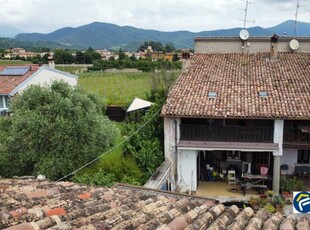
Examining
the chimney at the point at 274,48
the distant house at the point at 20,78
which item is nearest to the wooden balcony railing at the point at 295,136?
the chimney at the point at 274,48

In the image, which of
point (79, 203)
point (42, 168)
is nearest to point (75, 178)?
point (42, 168)

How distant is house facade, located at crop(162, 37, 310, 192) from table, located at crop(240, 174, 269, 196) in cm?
49

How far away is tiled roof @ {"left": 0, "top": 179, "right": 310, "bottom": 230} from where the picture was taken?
4.86 meters

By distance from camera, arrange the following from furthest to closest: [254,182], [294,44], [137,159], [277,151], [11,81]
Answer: [11,81] < [294,44] < [254,182] < [277,151] < [137,159]

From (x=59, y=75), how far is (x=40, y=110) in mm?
21222

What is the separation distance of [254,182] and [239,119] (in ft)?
10.6

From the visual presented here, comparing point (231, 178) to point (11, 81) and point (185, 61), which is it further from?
point (11, 81)

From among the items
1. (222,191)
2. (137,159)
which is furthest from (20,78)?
(222,191)

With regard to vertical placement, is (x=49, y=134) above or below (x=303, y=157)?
above

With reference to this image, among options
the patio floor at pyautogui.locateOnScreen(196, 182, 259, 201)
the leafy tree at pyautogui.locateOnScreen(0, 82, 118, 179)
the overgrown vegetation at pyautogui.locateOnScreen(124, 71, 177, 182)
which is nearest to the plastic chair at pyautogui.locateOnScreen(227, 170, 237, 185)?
the patio floor at pyautogui.locateOnScreen(196, 182, 259, 201)

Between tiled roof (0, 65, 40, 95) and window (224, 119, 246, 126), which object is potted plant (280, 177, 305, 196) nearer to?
window (224, 119, 246, 126)

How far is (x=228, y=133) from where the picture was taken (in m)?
17.5

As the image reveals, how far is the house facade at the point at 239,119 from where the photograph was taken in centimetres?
1709

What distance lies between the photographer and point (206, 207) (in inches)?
268
